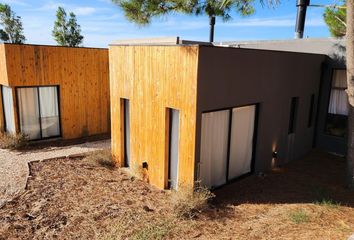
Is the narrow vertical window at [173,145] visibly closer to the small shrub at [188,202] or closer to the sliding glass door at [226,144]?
the sliding glass door at [226,144]

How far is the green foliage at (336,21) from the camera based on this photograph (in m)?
9.84

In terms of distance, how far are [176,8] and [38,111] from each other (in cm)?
670

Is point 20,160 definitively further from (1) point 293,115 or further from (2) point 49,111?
(1) point 293,115

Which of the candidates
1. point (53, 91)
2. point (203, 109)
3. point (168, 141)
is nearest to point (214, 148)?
point (168, 141)

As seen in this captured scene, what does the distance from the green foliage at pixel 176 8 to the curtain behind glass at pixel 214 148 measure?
2.75 metres

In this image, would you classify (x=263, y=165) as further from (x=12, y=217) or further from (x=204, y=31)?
(x=204, y=31)

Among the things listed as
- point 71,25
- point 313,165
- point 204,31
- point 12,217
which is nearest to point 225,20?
point 313,165

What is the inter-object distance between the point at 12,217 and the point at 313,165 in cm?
831

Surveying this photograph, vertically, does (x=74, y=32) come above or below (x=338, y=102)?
above

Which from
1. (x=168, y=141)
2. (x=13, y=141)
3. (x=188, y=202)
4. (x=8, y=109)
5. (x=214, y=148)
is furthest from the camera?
(x=8, y=109)

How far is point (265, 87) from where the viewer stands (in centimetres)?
743

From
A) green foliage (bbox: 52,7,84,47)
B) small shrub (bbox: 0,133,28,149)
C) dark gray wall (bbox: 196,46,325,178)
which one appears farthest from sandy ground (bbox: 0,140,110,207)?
green foliage (bbox: 52,7,84,47)

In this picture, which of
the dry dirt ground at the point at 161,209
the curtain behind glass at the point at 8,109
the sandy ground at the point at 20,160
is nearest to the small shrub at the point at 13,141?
the sandy ground at the point at 20,160

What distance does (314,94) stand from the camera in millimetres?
9703
